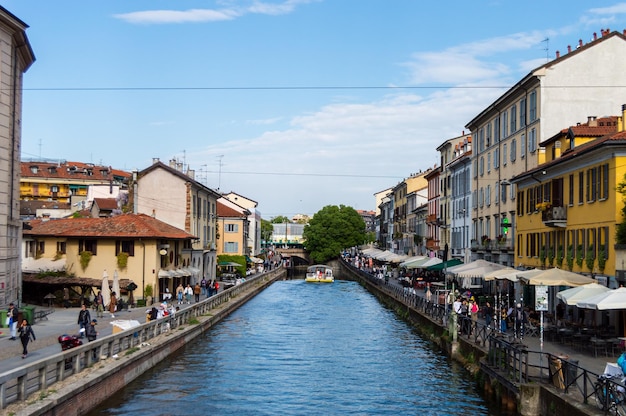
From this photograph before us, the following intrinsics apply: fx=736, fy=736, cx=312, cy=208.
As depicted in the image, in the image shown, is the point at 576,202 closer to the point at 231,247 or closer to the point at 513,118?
the point at 513,118

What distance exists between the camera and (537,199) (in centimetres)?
4197

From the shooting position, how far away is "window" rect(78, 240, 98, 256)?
1929 inches

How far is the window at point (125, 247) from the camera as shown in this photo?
48.8 metres

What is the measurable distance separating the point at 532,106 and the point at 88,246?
30681mm

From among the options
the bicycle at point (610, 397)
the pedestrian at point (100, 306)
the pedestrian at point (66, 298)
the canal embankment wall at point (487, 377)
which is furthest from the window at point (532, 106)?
the bicycle at point (610, 397)

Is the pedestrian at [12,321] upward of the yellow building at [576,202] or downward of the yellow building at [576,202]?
downward

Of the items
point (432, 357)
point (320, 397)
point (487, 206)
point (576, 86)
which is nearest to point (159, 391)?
point (320, 397)

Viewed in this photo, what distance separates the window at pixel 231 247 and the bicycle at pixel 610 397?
274 ft

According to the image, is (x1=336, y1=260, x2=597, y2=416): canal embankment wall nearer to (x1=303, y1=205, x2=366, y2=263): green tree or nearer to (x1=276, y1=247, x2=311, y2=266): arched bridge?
(x1=303, y1=205, x2=366, y2=263): green tree

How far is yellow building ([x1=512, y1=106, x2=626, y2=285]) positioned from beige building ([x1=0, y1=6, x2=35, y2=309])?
27364 mm

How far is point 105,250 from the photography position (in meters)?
48.9

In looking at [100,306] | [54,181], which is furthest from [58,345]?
[54,181]

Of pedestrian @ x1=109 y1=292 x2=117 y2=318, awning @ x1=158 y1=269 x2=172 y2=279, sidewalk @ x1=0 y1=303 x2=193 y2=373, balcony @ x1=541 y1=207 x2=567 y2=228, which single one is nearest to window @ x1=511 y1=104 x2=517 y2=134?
balcony @ x1=541 y1=207 x2=567 y2=228

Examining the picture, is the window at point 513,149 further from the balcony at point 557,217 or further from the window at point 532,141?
the balcony at point 557,217
